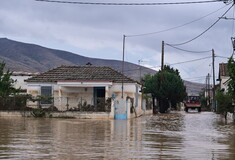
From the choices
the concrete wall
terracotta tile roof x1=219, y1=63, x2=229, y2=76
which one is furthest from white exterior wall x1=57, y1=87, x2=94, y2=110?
terracotta tile roof x1=219, y1=63, x2=229, y2=76

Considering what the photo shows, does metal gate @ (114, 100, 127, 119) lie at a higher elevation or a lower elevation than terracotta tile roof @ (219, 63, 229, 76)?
lower

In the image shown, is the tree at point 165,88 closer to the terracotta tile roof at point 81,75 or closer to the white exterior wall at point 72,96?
the terracotta tile roof at point 81,75

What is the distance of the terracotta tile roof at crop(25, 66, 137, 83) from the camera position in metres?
40.3

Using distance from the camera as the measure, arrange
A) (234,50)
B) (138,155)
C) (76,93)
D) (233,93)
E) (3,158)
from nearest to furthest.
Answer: (3,158) < (138,155) < (233,93) < (234,50) < (76,93)

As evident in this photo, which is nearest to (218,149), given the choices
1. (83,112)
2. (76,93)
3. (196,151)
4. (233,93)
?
(196,151)

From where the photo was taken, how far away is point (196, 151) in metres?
13.5

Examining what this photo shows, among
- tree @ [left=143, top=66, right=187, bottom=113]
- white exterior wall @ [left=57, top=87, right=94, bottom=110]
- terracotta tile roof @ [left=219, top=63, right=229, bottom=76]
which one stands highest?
terracotta tile roof @ [left=219, top=63, right=229, bottom=76]

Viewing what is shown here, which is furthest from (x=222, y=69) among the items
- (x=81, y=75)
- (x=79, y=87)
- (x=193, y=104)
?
(x=79, y=87)

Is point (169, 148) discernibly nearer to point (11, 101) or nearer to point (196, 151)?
point (196, 151)

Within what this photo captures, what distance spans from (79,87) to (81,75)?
1.31m

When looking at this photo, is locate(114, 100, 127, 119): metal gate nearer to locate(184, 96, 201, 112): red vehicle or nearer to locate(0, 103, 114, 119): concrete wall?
locate(0, 103, 114, 119): concrete wall

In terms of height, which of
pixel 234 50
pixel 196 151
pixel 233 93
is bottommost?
pixel 196 151

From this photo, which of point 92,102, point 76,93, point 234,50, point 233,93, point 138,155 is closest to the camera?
point 138,155

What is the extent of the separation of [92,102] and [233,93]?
14.0 m
